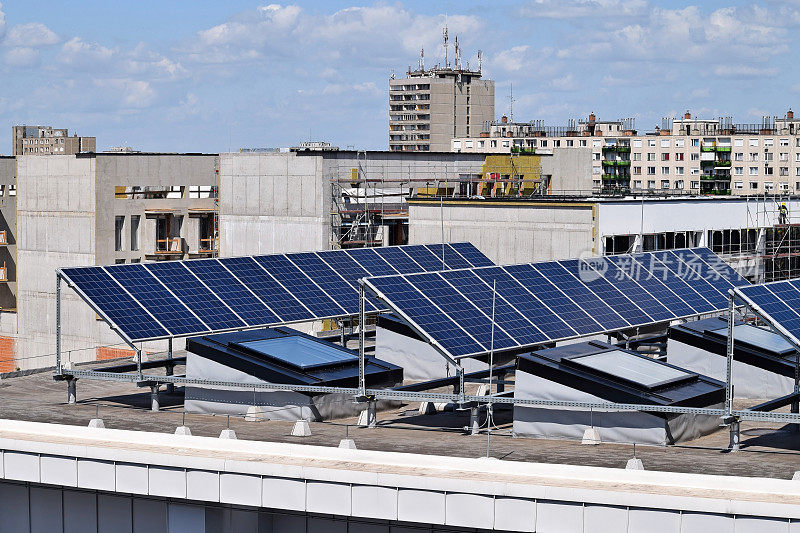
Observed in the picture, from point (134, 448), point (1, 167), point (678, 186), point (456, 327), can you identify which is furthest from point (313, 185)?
point (678, 186)

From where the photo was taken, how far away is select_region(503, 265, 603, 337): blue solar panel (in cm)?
3812

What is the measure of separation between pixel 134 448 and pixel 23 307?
6518 centimetres

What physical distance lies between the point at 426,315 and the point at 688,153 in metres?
140

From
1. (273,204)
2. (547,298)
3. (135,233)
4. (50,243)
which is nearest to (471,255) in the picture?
Result: (547,298)

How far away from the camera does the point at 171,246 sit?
8812cm

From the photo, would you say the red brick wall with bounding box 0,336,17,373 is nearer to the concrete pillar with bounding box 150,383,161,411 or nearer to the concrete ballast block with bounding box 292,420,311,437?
the concrete pillar with bounding box 150,383,161,411

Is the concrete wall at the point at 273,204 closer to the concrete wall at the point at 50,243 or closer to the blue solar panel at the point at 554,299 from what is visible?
the concrete wall at the point at 50,243

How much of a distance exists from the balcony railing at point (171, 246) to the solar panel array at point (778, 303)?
6033 centimetres

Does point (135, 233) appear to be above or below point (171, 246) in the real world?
above

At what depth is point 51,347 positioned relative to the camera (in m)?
88.1

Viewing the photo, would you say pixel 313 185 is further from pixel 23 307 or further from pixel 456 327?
pixel 456 327

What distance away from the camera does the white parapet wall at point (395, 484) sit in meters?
24.3

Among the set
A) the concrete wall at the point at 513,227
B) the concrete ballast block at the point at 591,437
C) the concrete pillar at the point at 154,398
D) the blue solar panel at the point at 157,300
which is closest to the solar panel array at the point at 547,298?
the concrete ballast block at the point at 591,437

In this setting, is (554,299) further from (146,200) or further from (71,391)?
(146,200)
